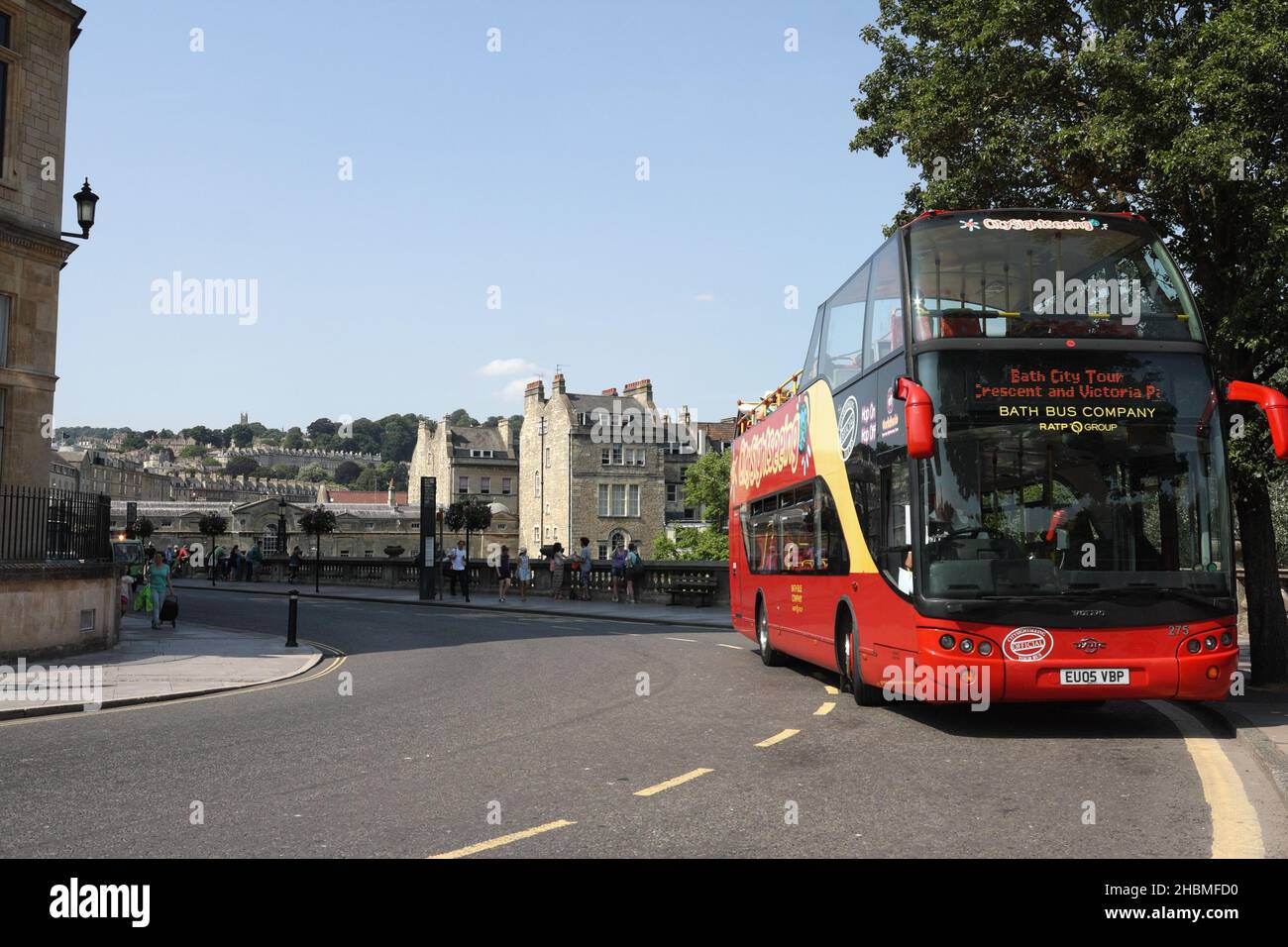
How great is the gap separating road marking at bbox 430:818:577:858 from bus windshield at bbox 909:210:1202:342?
17.6ft

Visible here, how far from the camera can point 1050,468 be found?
30.7 feet

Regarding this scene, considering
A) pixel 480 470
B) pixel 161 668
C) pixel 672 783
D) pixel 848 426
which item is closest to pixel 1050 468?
pixel 848 426

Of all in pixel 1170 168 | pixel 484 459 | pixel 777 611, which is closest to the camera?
pixel 1170 168

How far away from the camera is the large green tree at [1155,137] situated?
10953 mm

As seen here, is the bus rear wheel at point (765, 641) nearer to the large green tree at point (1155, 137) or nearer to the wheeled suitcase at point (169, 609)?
the large green tree at point (1155, 137)

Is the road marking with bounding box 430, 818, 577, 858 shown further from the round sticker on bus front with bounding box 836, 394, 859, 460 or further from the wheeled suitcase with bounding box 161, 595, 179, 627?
the wheeled suitcase with bounding box 161, 595, 179, 627

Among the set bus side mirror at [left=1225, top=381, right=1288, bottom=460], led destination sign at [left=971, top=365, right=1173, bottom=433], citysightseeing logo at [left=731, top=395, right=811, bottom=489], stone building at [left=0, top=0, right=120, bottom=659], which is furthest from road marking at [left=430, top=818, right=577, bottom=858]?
stone building at [left=0, top=0, right=120, bottom=659]

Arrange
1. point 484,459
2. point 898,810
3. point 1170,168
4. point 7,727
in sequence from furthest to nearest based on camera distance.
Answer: point 484,459 < point 1170,168 < point 7,727 < point 898,810

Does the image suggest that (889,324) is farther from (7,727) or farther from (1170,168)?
(7,727)

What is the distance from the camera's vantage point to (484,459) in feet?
322

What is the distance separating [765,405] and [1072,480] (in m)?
8.13

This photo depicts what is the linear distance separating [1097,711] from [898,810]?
18.0 ft

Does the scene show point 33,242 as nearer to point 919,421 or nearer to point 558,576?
point 919,421
